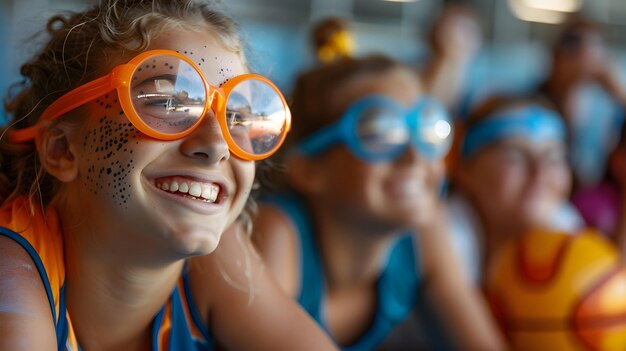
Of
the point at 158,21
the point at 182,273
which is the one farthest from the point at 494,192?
the point at 158,21

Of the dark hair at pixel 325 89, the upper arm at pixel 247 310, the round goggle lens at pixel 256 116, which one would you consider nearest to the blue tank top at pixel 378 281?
the dark hair at pixel 325 89

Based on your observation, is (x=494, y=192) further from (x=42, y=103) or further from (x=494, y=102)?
(x=42, y=103)

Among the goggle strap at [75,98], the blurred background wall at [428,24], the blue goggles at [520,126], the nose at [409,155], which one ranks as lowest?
the blurred background wall at [428,24]

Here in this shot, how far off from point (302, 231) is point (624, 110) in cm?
209

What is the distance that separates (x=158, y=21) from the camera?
3.09ft

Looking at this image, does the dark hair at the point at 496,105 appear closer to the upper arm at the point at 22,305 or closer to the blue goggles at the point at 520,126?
the blue goggles at the point at 520,126

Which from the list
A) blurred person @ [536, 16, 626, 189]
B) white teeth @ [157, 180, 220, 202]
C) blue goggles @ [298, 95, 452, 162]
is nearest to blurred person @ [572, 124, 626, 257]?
blurred person @ [536, 16, 626, 189]

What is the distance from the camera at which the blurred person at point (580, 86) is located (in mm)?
2920

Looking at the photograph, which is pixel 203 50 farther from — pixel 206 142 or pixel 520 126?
pixel 520 126

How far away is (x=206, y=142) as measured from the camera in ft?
2.92

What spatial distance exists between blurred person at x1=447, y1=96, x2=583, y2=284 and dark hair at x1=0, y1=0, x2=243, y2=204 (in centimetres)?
134

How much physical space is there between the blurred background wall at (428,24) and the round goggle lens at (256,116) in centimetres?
348

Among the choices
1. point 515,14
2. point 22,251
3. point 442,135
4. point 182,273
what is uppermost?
point 22,251

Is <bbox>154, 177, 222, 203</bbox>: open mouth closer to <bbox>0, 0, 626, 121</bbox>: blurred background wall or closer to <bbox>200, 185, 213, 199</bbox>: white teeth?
<bbox>200, 185, 213, 199</bbox>: white teeth
